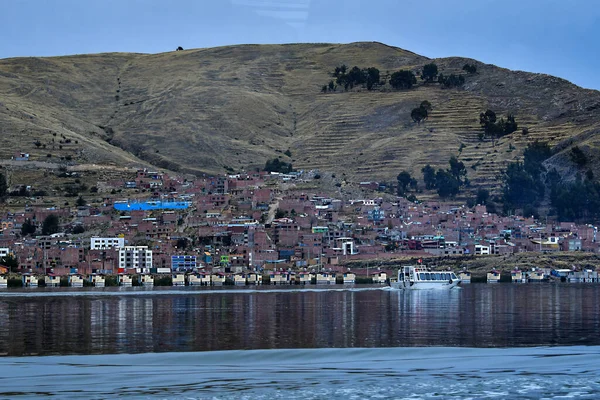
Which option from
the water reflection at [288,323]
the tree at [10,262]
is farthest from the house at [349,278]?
the water reflection at [288,323]

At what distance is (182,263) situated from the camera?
326 ft

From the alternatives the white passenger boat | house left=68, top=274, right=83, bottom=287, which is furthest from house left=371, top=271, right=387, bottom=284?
house left=68, top=274, right=83, bottom=287

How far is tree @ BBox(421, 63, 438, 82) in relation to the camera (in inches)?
7096

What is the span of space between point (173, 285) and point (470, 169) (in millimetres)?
58325

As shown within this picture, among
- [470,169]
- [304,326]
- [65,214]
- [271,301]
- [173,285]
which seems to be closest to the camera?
[304,326]

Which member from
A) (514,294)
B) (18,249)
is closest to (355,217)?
(18,249)

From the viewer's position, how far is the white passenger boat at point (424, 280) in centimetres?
8262

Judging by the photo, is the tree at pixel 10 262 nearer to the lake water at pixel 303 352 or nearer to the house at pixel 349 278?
the house at pixel 349 278

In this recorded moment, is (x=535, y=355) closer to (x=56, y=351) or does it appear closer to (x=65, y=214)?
(x=56, y=351)

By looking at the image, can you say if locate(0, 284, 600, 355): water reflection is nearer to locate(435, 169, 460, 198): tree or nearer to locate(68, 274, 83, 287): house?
locate(68, 274, 83, 287): house

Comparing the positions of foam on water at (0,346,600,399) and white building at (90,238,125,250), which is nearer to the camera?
foam on water at (0,346,600,399)

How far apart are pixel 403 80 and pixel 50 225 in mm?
83100

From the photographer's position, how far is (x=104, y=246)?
337ft

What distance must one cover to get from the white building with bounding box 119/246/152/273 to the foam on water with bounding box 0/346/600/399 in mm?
69472
